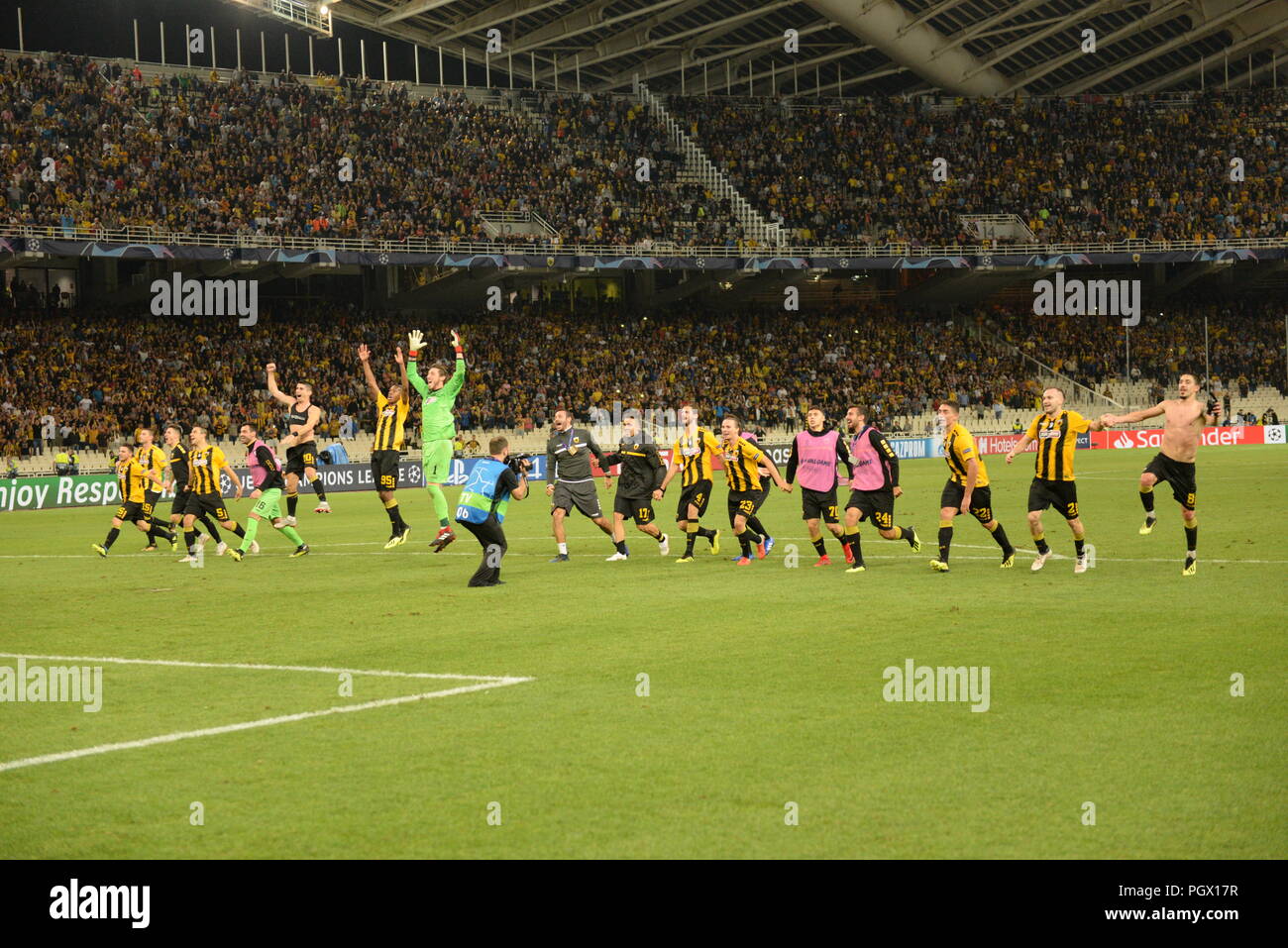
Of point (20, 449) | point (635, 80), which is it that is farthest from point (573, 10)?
point (20, 449)

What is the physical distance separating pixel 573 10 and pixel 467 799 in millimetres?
58884

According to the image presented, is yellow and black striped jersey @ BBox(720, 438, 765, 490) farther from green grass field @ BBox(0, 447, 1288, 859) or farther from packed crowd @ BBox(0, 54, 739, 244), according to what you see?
packed crowd @ BBox(0, 54, 739, 244)

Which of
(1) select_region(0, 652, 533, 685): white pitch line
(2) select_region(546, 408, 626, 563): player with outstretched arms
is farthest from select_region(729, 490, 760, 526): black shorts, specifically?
(1) select_region(0, 652, 533, 685): white pitch line

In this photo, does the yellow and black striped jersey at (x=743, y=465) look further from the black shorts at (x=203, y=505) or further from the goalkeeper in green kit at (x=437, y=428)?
the black shorts at (x=203, y=505)

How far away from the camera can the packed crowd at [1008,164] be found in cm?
6500

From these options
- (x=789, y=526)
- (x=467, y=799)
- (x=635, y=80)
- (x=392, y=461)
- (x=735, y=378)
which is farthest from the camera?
(x=635, y=80)

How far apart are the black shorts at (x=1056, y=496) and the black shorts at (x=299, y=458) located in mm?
10743

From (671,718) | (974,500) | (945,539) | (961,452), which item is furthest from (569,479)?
(671,718)

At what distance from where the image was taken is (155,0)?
59.7m

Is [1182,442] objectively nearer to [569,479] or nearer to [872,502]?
[872,502]

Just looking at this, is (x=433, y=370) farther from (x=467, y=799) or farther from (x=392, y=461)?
(x=467, y=799)

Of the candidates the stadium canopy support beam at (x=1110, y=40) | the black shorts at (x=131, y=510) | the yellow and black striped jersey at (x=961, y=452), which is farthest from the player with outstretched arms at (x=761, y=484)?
the stadium canopy support beam at (x=1110, y=40)

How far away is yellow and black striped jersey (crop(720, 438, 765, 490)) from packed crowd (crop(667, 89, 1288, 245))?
45.3 metres

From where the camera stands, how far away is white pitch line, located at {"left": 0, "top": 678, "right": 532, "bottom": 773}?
819 centimetres
